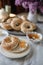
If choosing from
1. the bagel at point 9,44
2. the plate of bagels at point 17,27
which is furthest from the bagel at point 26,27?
the bagel at point 9,44

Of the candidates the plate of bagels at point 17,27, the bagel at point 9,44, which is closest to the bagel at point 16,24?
the plate of bagels at point 17,27

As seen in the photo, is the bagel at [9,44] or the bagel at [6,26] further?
the bagel at [6,26]

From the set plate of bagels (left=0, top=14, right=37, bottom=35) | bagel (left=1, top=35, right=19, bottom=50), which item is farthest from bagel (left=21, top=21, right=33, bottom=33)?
bagel (left=1, top=35, right=19, bottom=50)

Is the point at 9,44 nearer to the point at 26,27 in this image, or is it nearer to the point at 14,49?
the point at 14,49

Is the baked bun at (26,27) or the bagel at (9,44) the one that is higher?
the baked bun at (26,27)

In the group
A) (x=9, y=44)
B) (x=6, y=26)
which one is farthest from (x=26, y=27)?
(x=9, y=44)

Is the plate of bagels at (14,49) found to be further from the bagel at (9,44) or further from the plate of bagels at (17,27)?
the plate of bagels at (17,27)

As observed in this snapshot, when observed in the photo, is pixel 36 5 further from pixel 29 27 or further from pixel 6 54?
pixel 6 54

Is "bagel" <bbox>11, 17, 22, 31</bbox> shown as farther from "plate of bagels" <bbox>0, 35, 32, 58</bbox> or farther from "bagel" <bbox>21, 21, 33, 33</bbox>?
"plate of bagels" <bbox>0, 35, 32, 58</bbox>

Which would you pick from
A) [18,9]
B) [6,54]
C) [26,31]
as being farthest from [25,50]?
[18,9]

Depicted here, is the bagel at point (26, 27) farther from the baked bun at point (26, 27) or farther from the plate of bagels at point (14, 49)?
the plate of bagels at point (14, 49)

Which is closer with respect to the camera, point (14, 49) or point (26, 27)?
point (14, 49)
